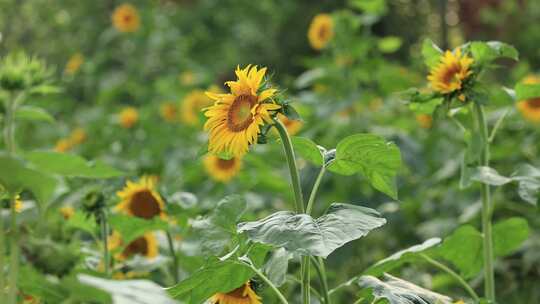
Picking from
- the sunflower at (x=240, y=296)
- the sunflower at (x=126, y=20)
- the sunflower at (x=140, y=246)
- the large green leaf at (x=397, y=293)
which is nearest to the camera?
the large green leaf at (x=397, y=293)

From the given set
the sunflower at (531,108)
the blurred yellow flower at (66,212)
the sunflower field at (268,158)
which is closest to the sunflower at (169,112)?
the sunflower field at (268,158)

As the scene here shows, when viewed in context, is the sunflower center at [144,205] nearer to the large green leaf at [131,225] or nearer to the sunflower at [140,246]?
the large green leaf at [131,225]

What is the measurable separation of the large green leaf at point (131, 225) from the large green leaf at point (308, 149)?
42 cm

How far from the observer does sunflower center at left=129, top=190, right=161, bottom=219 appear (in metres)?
1.55

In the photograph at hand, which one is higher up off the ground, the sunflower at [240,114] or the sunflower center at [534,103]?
the sunflower center at [534,103]

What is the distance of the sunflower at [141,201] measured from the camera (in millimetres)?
1555

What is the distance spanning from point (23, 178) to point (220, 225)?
45cm

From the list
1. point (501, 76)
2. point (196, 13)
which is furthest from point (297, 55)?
point (501, 76)

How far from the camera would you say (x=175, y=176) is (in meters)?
3.04

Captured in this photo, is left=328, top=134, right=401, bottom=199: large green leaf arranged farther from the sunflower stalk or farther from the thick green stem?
the thick green stem

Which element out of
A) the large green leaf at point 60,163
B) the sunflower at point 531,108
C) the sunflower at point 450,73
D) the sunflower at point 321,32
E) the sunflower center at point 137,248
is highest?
the sunflower at point 321,32

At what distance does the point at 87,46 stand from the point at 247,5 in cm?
140

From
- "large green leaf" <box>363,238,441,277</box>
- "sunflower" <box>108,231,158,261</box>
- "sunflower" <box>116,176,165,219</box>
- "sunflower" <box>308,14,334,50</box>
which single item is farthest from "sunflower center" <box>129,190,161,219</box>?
"sunflower" <box>308,14,334,50</box>

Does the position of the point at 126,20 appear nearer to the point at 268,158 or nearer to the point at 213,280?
the point at 268,158
